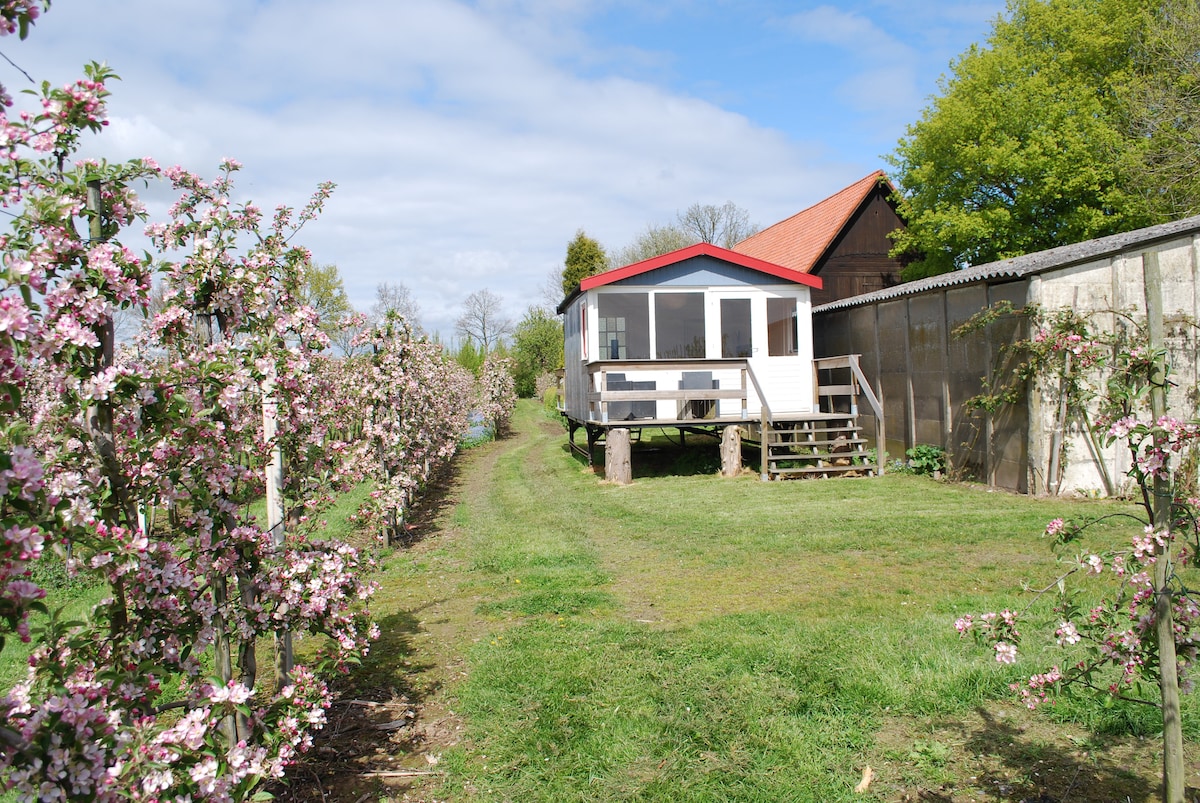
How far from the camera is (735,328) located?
45.9ft

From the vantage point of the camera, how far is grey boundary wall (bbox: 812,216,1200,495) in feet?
29.0

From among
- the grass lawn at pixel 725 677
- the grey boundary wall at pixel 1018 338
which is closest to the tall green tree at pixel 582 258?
the grey boundary wall at pixel 1018 338

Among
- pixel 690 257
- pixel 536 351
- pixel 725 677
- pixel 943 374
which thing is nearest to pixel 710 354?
pixel 690 257

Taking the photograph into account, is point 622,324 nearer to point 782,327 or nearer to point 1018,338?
point 782,327

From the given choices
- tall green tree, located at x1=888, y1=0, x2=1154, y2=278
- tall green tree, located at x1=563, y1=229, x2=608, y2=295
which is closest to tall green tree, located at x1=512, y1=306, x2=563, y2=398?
tall green tree, located at x1=563, y1=229, x2=608, y2=295

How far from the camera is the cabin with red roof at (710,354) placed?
12688 mm

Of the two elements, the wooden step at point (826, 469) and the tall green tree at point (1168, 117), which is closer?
the wooden step at point (826, 469)

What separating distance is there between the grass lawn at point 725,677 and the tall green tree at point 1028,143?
13084 millimetres

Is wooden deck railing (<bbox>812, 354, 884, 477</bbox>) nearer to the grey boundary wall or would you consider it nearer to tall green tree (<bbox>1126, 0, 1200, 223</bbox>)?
the grey boundary wall

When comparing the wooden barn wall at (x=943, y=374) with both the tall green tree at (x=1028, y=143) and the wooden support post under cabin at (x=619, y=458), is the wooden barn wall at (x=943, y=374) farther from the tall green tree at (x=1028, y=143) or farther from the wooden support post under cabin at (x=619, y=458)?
the tall green tree at (x=1028, y=143)

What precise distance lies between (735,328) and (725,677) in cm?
1035

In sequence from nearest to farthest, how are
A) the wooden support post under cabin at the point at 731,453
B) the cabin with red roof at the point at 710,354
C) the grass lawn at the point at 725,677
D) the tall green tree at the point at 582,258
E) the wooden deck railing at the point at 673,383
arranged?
the grass lawn at the point at 725,677 < the wooden support post under cabin at the point at 731,453 < the wooden deck railing at the point at 673,383 < the cabin with red roof at the point at 710,354 < the tall green tree at the point at 582,258

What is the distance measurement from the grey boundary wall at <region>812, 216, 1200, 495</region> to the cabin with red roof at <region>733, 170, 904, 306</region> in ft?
23.3

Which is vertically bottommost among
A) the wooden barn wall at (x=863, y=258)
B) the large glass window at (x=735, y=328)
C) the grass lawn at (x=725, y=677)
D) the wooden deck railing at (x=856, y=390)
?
the grass lawn at (x=725, y=677)
